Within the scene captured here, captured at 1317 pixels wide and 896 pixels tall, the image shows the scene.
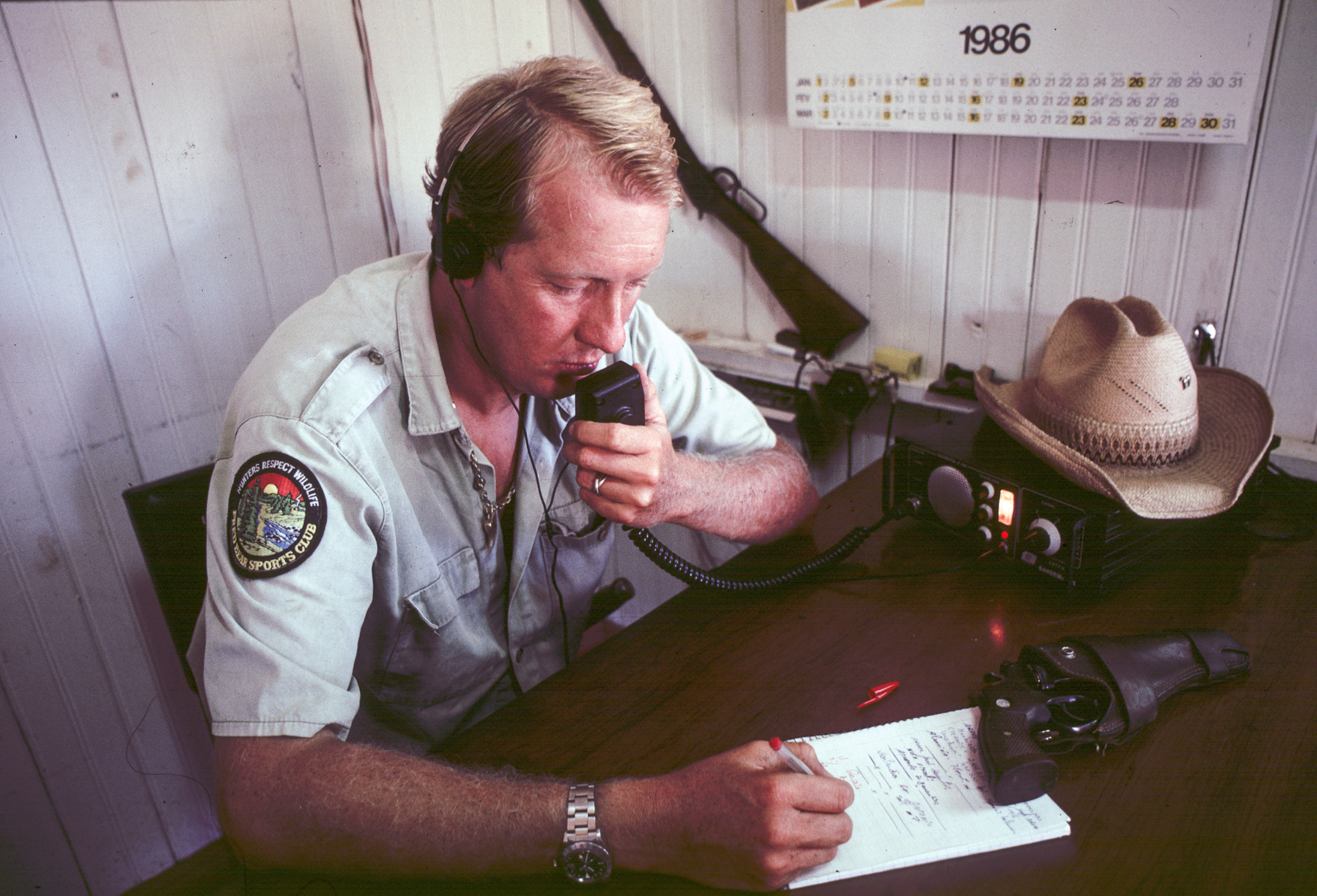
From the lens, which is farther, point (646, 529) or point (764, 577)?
point (646, 529)

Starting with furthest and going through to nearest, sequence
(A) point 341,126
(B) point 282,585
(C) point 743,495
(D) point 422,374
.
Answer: (A) point 341,126 < (C) point 743,495 < (D) point 422,374 < (B) point 282,585

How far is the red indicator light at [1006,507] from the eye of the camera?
117 cm

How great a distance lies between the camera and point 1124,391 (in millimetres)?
1138

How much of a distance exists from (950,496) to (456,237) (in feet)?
2.74

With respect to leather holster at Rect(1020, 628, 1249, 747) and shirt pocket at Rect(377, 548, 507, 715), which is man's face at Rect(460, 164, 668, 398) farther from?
leather holster at Rect(1020, 628, 1249, 747)

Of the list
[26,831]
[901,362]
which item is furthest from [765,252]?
[26,831]

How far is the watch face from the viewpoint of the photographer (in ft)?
2.57

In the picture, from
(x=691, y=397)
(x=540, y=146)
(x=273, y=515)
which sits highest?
(x=540, y=146)

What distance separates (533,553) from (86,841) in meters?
1.05

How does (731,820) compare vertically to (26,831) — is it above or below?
above

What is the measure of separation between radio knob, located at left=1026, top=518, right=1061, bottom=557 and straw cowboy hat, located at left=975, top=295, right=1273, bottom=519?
0.08 meters

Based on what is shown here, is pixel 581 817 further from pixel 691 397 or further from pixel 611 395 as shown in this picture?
pixel 691 397

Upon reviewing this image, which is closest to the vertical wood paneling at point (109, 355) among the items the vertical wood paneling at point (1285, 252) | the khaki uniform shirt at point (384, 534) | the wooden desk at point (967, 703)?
the khaki uniform shirt at point (384, 534)

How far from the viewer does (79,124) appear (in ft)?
4.01
